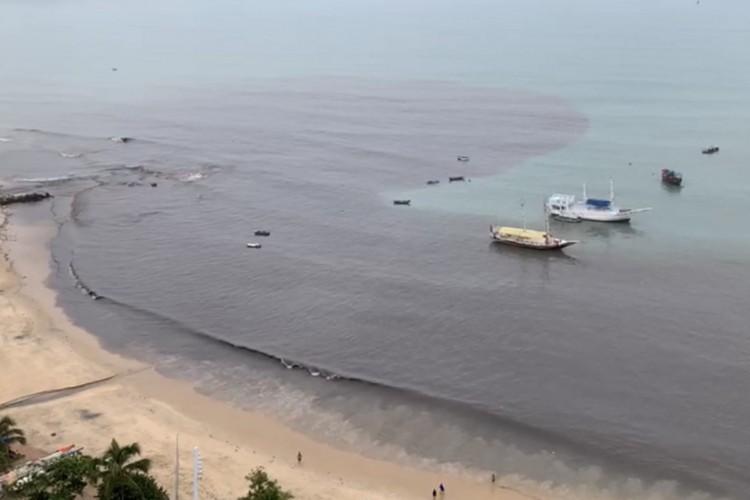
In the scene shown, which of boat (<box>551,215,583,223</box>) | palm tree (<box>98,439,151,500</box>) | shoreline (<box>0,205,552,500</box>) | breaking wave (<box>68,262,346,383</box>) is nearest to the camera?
palm tree (<box>98,439,151,500</box>)

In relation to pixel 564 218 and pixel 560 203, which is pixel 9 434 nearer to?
pixel 560 203

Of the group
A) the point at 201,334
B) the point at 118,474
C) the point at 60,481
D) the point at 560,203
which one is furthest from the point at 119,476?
the point at 560,203

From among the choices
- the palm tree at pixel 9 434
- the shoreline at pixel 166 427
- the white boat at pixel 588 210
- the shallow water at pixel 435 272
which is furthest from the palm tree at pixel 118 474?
the white boat at pixel 588 210

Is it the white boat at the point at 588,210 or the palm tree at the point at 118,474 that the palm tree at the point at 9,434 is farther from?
the white boat at the point at 588,210

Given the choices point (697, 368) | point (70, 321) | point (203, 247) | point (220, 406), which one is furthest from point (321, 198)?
point (697, 368)

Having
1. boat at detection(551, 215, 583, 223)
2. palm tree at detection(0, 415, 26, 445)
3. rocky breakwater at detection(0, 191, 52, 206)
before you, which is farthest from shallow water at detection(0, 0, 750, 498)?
palm tree at detection(0, 415, 26, 445)

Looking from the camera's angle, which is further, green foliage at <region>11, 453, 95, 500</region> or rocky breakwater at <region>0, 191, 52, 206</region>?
rocky breakwater at <region>0, 191, 52, 206</region>

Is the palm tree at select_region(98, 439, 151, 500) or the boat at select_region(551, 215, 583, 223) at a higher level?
the boat at select_region(551, 215, 583, 223)

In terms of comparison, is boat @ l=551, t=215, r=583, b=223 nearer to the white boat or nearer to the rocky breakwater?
the white boat
